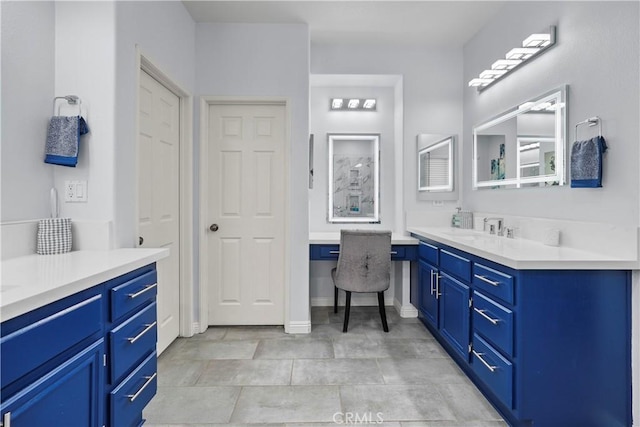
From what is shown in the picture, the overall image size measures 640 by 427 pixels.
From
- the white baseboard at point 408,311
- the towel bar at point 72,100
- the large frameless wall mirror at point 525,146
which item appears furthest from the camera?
the white baseboard at point 408,311

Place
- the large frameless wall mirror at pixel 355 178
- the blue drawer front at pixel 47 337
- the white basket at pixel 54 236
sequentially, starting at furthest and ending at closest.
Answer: the large frameless wall mirror at pixel 355 178 < the white basket at pixel 54 236 < the blue drawer front at pixel 47 337

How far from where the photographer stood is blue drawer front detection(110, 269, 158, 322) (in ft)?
4.49

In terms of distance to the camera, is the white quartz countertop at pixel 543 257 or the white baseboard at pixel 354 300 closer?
the white quartz countertop at pixel 543 257

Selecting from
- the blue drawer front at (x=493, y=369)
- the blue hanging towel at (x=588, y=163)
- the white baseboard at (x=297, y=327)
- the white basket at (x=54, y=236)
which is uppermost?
the blue hanging towel at (x=588, y=163)

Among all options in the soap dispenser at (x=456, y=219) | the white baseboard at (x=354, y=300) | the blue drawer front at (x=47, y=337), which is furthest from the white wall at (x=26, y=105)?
the soap dispenser at (x=456, y=219)

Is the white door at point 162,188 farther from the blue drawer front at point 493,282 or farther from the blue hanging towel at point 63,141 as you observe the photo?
the blue drawer front at point 493,282

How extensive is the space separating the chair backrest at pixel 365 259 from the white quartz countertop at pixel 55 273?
5.15ft

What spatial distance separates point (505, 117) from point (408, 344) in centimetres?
194

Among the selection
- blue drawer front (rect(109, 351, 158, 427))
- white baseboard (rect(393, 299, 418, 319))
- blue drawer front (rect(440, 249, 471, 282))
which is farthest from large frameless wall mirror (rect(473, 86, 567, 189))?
blue drawer front (rect(109, 351, 158, 427))

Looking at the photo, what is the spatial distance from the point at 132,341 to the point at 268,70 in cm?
241

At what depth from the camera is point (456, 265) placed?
2.38 meters

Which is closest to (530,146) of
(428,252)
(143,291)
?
(428,252)

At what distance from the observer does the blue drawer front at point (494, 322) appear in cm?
173

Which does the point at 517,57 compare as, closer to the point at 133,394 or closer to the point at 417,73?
the point at 417,73
